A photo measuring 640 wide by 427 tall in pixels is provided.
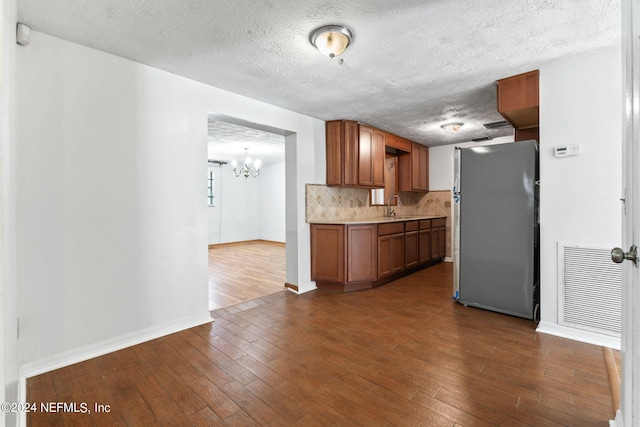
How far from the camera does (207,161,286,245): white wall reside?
8.10 meters

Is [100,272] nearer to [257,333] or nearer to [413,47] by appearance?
[257,333]

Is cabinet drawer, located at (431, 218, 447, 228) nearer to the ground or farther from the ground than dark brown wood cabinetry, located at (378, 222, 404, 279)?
farther from the ground

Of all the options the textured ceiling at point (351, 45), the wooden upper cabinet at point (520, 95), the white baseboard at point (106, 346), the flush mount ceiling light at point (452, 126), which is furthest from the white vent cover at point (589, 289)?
the white baseboard at point (106, 346)

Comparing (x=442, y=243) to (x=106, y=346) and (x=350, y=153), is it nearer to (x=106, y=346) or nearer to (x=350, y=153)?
(x=350, y=153)

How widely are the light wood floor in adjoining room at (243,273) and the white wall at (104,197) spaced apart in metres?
0.83

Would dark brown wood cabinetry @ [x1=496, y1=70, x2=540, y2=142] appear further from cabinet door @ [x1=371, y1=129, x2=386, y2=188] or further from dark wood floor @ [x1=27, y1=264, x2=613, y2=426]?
dark wood floor @ [x1=27, y1=264, x2=613, y2=426]

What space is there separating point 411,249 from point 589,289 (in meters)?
2.46

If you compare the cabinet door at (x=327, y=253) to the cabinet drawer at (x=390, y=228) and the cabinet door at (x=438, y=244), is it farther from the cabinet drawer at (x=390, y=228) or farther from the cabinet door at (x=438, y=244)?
the cabinet door at (x=438, y=244)

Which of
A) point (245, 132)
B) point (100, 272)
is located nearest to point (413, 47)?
point (100, 272)

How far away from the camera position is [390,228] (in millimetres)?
4254

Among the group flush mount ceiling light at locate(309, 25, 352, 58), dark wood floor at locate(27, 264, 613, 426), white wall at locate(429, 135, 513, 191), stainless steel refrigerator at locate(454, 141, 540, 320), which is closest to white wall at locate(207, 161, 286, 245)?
white wall at locate(429, 135, 513, 191)

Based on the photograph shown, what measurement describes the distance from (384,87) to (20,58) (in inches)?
111

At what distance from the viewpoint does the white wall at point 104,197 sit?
6.53 ft

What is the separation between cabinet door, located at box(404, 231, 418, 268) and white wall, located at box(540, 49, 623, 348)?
2058mm
